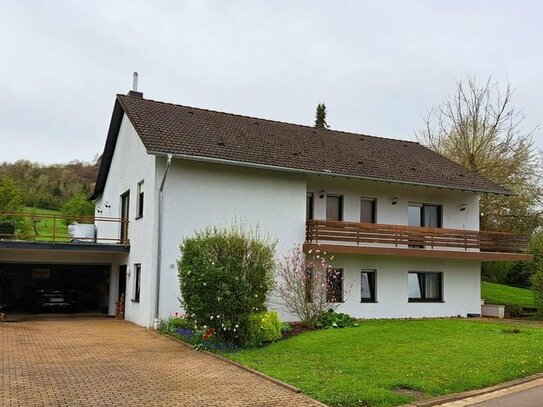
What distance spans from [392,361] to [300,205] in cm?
917

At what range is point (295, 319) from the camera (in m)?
18.2

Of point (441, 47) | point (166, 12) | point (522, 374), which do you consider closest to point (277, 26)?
point (166, 12)

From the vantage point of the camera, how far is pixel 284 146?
819 inches

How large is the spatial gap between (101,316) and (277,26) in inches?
531

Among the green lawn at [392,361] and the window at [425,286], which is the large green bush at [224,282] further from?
the window at [425,286]

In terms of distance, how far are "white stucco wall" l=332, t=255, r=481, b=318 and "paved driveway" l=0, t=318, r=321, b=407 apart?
787 centimetres

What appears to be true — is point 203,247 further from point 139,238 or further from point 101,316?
point 101,316

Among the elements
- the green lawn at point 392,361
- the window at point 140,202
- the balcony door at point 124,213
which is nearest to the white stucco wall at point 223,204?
the window at point 140,202

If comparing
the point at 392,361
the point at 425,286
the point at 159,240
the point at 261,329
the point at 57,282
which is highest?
the point at 159,240

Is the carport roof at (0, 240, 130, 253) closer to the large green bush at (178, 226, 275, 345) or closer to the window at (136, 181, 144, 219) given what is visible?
the window at (136, 181, 144, 219)

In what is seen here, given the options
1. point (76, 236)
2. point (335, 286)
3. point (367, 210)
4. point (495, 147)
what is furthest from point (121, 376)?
point (495, 147)

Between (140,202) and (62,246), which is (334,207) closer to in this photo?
(140,202)

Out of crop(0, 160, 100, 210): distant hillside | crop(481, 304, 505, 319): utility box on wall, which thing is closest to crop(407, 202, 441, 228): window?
crop(481, 304, 505, 319): utility box on wall

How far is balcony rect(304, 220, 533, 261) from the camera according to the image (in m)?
19.0
